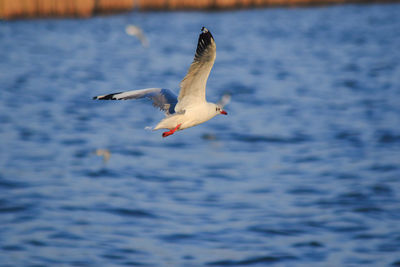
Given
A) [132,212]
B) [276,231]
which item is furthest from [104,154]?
[276,231]

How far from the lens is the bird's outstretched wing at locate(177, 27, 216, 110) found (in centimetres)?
642

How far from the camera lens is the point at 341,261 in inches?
402

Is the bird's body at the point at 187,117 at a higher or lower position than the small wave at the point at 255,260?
higher

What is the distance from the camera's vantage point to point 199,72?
6.62 metres

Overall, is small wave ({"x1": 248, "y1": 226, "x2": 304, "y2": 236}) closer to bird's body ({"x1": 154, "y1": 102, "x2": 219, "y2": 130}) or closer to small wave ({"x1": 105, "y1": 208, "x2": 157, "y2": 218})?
small wave ({"x1": 105, "y1": 208, "x2": 157, "y2": 218})

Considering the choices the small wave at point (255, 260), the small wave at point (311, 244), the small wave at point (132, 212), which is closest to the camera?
the small wave at point (255, 260)

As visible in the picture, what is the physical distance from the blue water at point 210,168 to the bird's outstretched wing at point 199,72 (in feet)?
12.5

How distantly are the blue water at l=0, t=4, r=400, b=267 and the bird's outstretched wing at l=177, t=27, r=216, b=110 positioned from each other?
150 inches

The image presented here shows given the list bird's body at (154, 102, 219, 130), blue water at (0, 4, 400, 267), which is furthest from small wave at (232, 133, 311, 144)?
bird's body at (154, 102, 219, 130)

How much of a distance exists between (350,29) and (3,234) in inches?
1444

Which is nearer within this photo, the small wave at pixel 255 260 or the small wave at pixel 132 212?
the small wave at pixel 255 260

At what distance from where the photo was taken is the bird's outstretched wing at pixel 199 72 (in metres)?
6.42

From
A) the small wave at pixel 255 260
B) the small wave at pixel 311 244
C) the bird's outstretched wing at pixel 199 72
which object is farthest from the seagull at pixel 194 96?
the small wave at pixel 311 244

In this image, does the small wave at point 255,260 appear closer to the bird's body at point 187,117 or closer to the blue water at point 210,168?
the blue water at point 210,168
